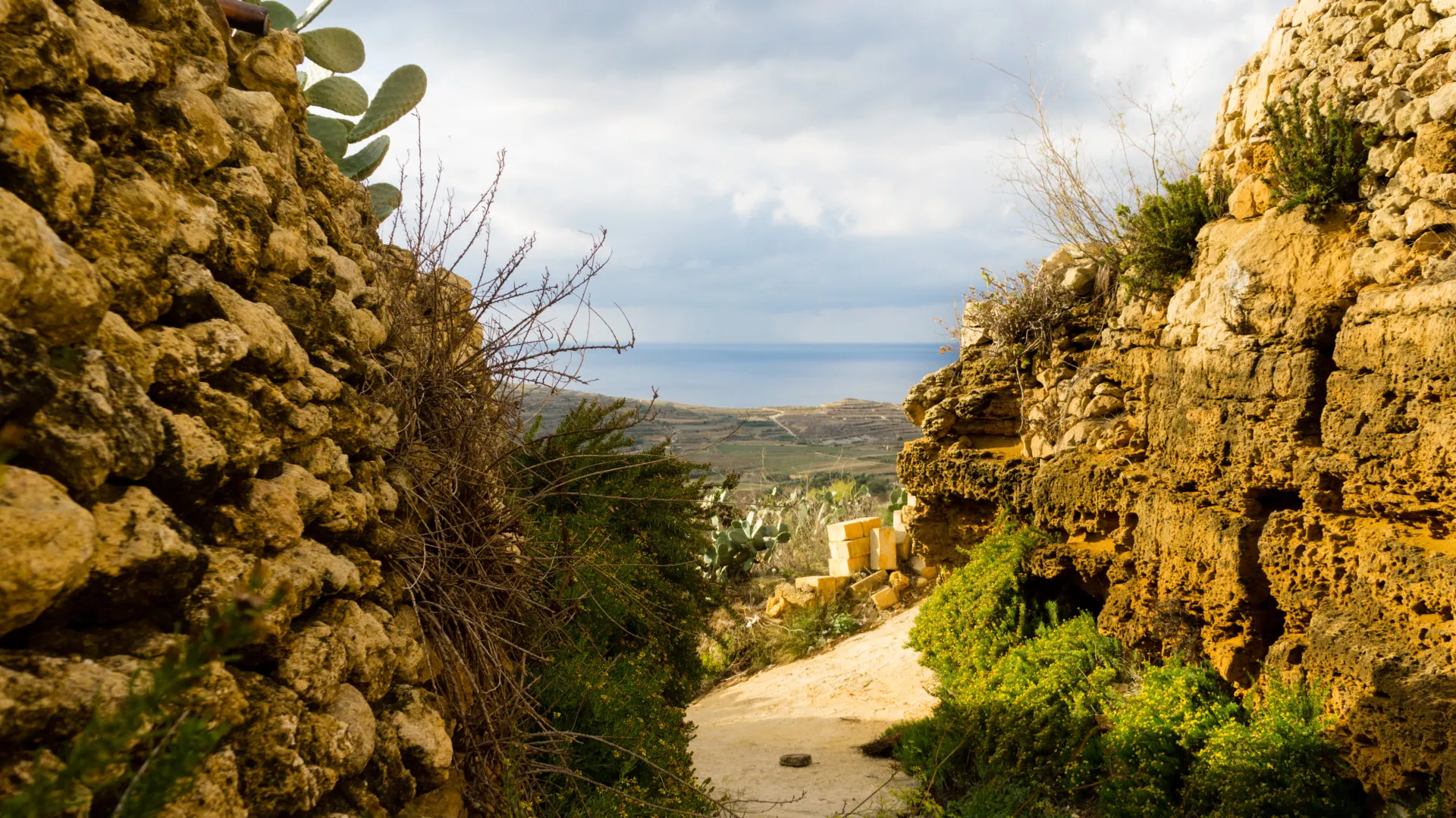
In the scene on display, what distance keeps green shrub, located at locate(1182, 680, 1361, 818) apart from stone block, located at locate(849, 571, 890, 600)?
8.85 metres

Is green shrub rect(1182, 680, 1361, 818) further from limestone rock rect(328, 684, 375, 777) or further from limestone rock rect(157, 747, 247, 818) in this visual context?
limestone rock rect(157, 747, 247, 818)

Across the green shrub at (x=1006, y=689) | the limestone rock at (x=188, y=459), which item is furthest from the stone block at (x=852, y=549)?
the limestone rock at (x=188, y=459)

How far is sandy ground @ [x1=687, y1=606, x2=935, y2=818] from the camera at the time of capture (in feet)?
24.9

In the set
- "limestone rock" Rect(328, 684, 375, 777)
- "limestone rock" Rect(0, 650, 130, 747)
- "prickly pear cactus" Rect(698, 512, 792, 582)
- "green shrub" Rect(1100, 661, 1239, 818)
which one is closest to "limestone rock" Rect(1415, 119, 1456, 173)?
"green shrub" Rect(1100, 661, 1239, 818)

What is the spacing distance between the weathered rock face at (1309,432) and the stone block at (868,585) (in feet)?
21.2

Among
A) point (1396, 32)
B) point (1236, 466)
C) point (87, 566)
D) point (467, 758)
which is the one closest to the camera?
point (87, 566)

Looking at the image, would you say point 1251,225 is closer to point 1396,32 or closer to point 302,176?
point 1396,32

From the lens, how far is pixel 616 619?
564 centimetres

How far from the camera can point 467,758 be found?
3.32 m

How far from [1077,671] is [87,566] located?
7.40 m

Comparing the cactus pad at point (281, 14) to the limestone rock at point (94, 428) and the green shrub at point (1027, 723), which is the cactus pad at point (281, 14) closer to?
the limestone rock at point (94, 428)

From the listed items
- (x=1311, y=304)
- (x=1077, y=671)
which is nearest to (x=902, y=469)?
(x=1077, y=671)

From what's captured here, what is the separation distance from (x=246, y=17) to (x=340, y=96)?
174 centimetres

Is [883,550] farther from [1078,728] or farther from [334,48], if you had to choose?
[334,48]
